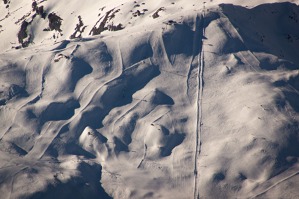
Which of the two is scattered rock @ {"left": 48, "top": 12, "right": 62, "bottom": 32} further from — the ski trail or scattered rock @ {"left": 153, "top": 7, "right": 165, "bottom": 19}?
the ski trail

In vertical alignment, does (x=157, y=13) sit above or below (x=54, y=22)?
above

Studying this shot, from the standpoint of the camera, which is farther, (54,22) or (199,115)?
(54,22)

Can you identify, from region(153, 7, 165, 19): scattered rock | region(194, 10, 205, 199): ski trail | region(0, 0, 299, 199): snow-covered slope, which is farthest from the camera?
region(153, 7, 165, 19): scattered rock

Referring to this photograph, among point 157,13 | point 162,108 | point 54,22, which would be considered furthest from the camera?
point 54,22

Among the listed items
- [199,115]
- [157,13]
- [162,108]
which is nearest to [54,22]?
[157,13]

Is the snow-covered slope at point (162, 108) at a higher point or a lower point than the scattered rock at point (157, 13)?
lower

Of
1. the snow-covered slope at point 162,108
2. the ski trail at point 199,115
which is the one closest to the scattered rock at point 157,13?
the snow-covered slope at point 162,108

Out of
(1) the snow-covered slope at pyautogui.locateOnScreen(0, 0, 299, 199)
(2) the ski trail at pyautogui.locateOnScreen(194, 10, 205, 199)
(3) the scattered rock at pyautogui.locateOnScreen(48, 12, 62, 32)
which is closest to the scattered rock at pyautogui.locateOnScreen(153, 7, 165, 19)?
(1) the snow-covered slope at pyautogui.locateOnScreen(0, 0, 299, 199)

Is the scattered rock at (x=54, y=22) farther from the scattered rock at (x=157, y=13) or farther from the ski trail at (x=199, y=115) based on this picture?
the ski trail at (x=199, y=115)

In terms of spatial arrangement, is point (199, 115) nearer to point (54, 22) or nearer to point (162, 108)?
point (162, 108)
